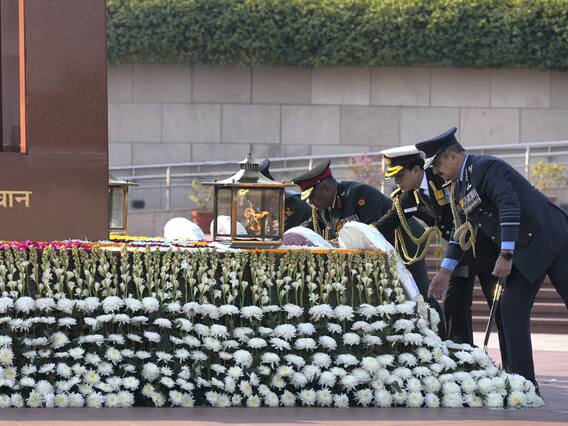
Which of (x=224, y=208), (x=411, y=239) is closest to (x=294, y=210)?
(x=411, y=239)

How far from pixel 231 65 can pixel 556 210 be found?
46.7ft

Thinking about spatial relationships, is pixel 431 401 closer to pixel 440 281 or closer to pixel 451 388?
pixel 451 388

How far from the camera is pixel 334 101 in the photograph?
70.5 ft

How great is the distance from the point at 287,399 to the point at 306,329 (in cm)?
40

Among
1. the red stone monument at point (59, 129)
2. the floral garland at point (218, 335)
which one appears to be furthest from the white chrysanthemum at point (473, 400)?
the red stone monument at point (59, 129)

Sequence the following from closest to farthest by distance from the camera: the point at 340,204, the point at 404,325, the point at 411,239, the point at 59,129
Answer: the point at 404,325
the point at 59,129
the point at 411,239
the point at 340,204

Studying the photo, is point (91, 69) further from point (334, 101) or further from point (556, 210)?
point (334, 101)

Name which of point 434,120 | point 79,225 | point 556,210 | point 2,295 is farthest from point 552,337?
point 434,120

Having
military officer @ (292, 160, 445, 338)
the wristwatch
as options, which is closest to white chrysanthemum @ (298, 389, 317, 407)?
the wristwatch

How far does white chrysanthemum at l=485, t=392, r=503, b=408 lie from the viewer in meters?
7.28

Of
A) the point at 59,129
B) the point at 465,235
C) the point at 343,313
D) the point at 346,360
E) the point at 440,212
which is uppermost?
the point at 59,129

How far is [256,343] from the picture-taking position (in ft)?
23.5

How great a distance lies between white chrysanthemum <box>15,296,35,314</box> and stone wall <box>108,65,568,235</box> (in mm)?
14081

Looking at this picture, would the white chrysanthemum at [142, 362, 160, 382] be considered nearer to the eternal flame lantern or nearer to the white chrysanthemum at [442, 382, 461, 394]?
the eternal flame lantern
